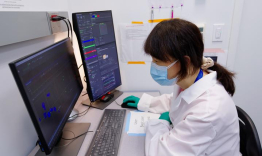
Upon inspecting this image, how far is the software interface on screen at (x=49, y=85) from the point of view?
1.76ft

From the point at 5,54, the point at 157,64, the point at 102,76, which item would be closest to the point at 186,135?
the point at 157,64

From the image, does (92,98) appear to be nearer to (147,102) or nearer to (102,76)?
(102,76)

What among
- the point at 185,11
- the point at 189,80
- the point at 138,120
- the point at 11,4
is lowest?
the point at 138,120

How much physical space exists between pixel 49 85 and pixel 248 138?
929 mm

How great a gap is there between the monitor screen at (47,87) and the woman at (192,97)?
42 cm

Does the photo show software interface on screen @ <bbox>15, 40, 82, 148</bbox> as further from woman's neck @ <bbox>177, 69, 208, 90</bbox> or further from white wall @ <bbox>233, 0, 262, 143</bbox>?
white wall @ <bbox>233, 0, 262, 143</bbox>

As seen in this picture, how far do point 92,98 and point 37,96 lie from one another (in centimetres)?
58

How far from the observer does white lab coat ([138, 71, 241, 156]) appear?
0.65 metres

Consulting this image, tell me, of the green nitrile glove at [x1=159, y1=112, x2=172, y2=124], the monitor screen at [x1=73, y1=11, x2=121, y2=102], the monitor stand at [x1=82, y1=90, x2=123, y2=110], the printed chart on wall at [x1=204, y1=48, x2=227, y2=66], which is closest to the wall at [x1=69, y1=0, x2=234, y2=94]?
the printed chart on wall at [x1=204, y1=48, x2=227, y2=66]

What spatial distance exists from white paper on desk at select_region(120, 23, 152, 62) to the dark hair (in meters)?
0.54

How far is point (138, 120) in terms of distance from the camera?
1.00m

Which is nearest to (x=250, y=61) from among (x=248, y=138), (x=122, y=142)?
(x=248, y=138)

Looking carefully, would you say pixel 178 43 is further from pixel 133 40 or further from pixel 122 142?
pixel 133 40

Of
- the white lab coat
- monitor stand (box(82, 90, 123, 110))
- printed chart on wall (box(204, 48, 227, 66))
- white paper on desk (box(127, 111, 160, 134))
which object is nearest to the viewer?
the white lab coat
